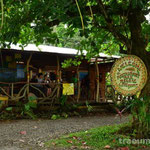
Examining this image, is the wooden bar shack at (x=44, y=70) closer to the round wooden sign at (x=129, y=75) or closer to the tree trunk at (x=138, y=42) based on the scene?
the tree trunk at (x=138, y=42)

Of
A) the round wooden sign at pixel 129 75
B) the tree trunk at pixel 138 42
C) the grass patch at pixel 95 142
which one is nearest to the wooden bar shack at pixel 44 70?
the grass patch at pixel 95 142

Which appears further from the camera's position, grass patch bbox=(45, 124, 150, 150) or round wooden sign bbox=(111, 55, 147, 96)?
grass patch bbox=(45, 124, 150, 150)

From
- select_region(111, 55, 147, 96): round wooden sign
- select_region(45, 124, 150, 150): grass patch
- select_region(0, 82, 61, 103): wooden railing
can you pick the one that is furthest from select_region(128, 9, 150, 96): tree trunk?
select_region(0, 82, 61, 103): wooden railing

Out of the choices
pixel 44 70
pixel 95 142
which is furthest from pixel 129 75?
pixel 44 70

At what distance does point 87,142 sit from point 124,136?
897 mm

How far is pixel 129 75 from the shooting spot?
4188mm

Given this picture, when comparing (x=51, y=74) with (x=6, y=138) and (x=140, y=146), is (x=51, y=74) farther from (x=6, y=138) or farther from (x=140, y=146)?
(x=140, y=146)

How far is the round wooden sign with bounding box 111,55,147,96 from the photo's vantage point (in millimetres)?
4145

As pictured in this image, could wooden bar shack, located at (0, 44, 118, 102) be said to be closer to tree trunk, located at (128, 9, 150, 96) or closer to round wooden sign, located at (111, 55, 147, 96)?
tree trunk, located at (128, 9, 150, 96)

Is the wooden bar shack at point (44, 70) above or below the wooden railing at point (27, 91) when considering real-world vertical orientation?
above

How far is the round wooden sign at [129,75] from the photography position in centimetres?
414

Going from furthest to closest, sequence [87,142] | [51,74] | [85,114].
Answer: [51,74], [85,114], [87,142]

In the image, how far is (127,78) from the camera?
4176mm

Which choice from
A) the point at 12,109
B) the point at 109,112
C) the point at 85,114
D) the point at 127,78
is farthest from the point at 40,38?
the point at 109,112
